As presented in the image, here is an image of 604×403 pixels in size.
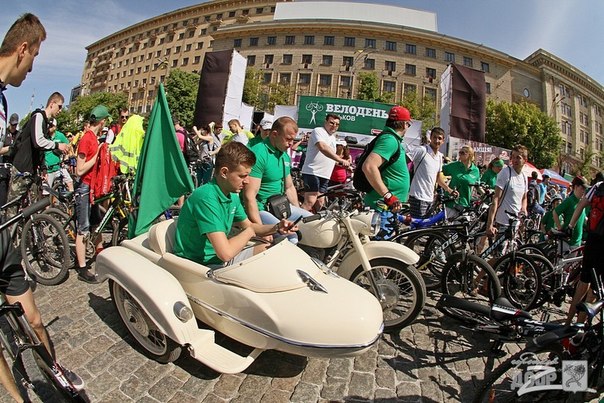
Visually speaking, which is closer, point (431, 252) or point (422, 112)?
point (431, 252)

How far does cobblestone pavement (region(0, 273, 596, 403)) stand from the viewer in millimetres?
2275

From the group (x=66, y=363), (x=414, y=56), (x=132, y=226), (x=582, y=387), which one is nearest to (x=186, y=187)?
(x=132, y=226)

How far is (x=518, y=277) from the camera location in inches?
164

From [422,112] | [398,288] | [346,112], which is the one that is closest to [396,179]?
[398,288]

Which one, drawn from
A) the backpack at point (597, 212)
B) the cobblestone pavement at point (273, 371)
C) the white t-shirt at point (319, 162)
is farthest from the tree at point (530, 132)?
the cobblestone pavement at point (273, 371)

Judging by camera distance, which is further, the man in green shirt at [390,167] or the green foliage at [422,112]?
the green foliage at [422,112]

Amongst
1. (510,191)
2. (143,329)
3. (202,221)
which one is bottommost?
(143,329)

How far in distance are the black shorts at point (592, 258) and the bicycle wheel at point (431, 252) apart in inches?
50.4

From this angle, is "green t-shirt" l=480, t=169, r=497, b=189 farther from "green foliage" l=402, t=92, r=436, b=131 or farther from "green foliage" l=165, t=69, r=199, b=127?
"green foliage" l=165, t=69, r=199, b=127

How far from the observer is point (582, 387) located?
5.88 ft

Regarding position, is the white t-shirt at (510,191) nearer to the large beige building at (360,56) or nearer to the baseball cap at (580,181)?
the baseball cap at (580,181)

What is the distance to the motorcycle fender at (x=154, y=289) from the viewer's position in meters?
2.21

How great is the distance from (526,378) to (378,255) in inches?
57.7

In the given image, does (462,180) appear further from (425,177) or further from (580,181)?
(580,181)
